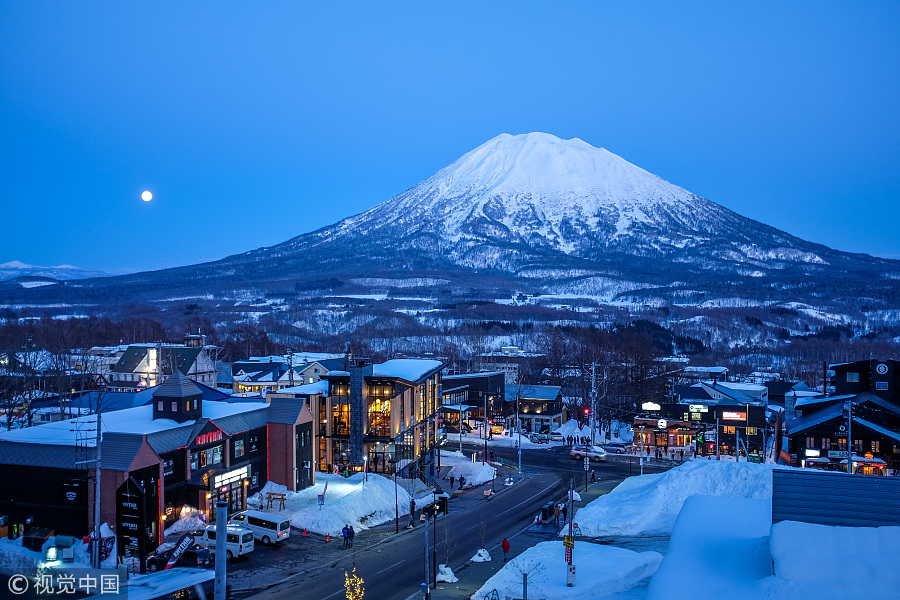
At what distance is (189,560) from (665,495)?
21971 millimetres

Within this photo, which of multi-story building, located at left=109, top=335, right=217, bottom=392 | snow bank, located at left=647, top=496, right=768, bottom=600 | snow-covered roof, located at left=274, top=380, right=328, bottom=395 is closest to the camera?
snow bank, located at left=647, top=496, right=768, bottom=600

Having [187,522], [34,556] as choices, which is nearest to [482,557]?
[187,522]

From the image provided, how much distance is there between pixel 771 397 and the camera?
234 feet

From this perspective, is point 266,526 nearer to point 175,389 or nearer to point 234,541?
point 234,541

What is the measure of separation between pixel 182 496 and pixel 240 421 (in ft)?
16.5

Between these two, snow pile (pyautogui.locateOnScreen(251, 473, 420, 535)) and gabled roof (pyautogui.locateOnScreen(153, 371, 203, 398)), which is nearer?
snow pile (pyautogui.locateOnScreen(251, 473, 420, 535))

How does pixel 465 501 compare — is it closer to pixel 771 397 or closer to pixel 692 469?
pixel 692 469

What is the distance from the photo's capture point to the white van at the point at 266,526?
29.9 m

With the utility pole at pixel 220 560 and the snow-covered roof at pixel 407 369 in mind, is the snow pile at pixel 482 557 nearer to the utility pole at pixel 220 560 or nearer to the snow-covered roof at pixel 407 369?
the utility pole at pixel 220 560

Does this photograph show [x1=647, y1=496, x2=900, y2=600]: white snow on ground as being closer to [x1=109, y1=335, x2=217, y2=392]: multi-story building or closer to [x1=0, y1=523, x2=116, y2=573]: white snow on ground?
[x1=0, y1=523, x2=116, y2=573]: white snow on ground

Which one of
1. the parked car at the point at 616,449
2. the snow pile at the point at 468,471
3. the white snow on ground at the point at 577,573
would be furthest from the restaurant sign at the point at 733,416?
the white snow on ground at the point at 577,573

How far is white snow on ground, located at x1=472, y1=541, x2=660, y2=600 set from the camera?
23328mm

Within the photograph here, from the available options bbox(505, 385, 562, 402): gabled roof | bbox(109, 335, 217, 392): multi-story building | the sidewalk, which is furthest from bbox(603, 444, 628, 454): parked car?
bbox(109, 335, 217, 392): multi-story building

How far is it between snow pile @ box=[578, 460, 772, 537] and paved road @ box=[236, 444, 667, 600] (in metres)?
2.89
